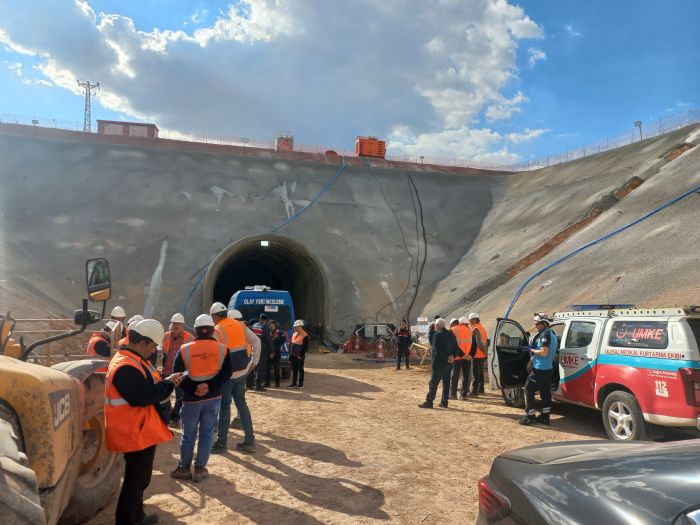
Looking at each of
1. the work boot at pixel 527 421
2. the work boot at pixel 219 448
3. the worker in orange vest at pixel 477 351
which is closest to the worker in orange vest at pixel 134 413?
the work boot at pixel 219 448

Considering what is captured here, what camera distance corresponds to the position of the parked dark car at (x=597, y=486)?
1.95m

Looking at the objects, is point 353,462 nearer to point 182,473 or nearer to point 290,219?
point 182,473

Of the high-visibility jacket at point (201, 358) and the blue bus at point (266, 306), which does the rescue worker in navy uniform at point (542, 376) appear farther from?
the blue bus at point (266, 306)

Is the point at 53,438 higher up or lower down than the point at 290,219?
lower down

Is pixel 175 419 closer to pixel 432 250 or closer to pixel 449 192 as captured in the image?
pixel 432 250

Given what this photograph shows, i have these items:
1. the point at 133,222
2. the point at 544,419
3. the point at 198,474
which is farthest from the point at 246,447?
the point at 133,222

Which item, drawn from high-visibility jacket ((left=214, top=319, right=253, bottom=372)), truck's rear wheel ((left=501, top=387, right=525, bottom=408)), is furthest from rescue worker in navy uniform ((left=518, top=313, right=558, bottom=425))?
high-visibility jacket ((left=214, top=319, right=253, bottom=372))

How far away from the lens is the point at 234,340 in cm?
705

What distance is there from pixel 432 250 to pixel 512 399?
15.8 metres

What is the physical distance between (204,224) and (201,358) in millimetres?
19538

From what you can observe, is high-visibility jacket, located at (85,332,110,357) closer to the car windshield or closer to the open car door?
the open car door

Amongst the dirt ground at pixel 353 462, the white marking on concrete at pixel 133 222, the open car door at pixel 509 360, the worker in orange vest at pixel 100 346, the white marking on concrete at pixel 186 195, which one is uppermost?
the white marking on concrete at pixel 186 195

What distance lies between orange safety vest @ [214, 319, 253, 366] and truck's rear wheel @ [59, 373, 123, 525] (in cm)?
232

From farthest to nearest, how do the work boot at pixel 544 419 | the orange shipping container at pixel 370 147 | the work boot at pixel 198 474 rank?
the orange shipping container at pixel 370 147
the work boot at pixel 544 419
the work boot at pixel 198 474
